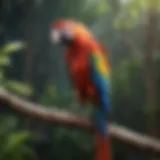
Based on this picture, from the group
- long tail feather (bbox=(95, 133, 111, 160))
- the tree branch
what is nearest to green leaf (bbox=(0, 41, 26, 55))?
the tree branch

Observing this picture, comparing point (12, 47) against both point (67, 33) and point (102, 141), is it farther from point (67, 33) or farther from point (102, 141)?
point (102, 141)

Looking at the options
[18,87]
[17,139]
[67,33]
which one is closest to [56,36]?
[67,33]

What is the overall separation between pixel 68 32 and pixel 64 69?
109 millimetres

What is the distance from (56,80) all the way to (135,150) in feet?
0.95

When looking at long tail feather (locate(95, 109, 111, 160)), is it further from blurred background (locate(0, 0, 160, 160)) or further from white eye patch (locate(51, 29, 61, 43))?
white eye patch (locate(51, 29, 61, 43))

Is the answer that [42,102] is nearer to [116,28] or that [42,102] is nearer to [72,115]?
[72,115]

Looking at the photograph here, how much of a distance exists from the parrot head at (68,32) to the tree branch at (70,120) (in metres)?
0.19

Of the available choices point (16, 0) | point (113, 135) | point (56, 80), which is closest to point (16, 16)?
point (16, 0)

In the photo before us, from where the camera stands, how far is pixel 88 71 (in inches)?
68.2

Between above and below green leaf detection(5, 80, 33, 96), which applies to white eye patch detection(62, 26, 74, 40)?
above

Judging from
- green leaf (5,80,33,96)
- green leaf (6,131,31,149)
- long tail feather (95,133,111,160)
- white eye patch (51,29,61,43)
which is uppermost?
white eye patch (51,29,61,43)

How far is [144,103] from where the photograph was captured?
1736 millimetres


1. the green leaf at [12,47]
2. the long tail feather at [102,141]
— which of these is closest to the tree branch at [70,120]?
the long tail feather at [102,141]

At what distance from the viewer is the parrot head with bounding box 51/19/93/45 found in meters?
1.71
